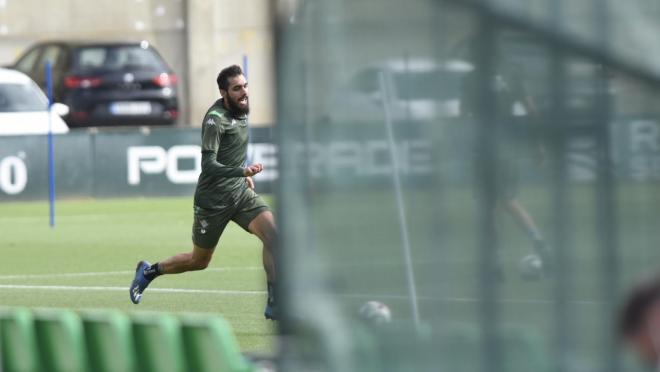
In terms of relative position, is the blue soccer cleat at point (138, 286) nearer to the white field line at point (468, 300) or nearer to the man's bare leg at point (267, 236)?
the man's bare leg at point (267, 236)

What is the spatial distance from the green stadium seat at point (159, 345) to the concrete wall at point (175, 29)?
3632 centimetres

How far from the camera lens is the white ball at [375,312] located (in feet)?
16.4

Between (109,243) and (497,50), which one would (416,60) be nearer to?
(497,50)

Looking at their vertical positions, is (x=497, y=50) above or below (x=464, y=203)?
above

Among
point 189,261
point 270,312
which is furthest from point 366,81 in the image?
point 189,261

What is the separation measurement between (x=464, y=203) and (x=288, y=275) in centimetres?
64

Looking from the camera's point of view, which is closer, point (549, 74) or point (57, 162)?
Result: point (549, 74)

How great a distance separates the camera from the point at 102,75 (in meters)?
35.7

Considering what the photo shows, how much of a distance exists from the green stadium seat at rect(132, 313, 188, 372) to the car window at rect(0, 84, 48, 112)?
25.3 meters

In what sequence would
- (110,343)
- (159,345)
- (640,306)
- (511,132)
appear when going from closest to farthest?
(640,306) → (511,132) → (159,345) → (110,343)

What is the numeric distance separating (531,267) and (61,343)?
6.81 ft

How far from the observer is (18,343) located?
6.36 meters

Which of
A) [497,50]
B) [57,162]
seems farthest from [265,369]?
[57,162]

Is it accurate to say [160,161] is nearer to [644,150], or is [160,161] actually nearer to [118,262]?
[118,262]
